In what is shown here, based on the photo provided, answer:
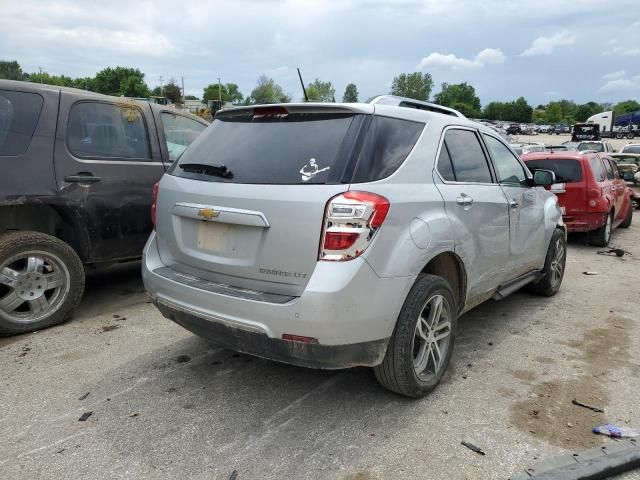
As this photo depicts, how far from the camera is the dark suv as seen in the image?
4102 mm

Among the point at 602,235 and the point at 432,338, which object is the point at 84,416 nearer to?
the point at 432,338

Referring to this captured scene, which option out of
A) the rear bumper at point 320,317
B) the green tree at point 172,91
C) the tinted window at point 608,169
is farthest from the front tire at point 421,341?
the green tree at point 172,91

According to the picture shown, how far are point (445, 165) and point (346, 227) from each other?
121cm

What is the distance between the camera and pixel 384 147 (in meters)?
2.96

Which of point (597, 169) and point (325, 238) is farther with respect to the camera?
point (597, 169)

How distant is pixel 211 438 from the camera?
9.18 feet

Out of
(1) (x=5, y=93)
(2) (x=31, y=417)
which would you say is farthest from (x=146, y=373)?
(1) (x=5, y=93)

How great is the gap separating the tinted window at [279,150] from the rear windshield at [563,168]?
652 cm

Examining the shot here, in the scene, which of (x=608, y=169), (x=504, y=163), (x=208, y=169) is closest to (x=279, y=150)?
(x=208, y=169)

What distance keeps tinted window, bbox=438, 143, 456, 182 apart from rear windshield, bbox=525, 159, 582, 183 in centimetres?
561

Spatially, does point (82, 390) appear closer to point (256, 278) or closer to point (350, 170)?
point (256, 278)

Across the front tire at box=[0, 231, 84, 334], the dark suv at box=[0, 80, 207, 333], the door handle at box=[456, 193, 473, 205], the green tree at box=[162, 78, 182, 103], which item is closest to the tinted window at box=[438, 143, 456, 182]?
the door handle at box=[456, 193, 473, 205]

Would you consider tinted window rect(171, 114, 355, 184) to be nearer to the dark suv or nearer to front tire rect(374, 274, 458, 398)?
front tire rect(374, 274, 458, 398)

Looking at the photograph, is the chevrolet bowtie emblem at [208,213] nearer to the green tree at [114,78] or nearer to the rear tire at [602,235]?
the rear tire at [602,235]
